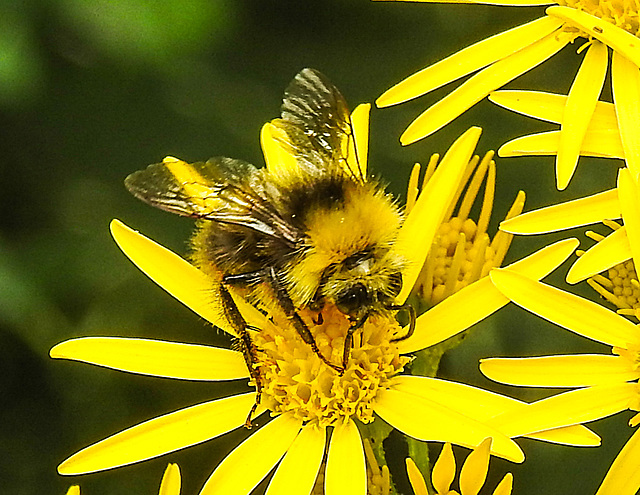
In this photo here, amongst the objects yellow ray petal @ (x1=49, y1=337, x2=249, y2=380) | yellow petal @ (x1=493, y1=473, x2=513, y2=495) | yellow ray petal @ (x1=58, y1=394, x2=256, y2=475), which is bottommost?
yellow petal @ (x1=493, y1=473, x2=513, y2=495)

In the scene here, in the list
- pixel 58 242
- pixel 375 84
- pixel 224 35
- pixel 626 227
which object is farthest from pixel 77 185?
pixel 626 227

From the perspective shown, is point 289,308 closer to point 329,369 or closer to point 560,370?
point 329,369

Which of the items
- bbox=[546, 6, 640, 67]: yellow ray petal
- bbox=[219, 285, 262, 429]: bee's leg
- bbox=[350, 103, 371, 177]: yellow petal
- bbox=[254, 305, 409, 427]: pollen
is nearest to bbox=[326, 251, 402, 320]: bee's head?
bbox=[254, 305, 409, 427]: pollen

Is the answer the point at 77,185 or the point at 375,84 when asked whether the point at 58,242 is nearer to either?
the point at 77,185

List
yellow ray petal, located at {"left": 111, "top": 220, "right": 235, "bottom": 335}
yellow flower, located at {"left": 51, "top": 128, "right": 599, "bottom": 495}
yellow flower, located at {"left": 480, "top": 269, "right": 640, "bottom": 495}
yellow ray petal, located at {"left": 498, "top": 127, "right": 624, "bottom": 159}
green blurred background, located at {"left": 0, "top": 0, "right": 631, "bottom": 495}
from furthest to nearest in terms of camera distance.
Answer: green blurred background, located at {"left": 0, "top": 0, "right": 631, "bottom": 495}, yellow ray petal, located at {"left": 111, "top": 220, "right": 235, "bottom": 335}, yellow ray petal, located at {"left": 498, "top": 127, "right": 624, "bottom": 159}, yellow flower, located at {"left": 51, "top": 128, "right": 599, "bottom": 495}, yellow flower, located at {"left": 480, "top": 269, "right": 640, "bottom": 495}

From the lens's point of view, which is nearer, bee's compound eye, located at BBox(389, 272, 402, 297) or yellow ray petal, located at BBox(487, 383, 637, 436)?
yellow ray petal, located at BBox(487, 383, 637, 436)

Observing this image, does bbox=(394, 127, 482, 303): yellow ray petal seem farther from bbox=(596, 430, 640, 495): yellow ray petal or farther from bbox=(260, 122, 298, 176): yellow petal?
bbox=(596, 430, 640, 495): yellow ray petal

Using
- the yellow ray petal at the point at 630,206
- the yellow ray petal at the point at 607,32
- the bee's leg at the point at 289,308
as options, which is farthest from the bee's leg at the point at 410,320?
the yellow ray petal at the point at 607,32
